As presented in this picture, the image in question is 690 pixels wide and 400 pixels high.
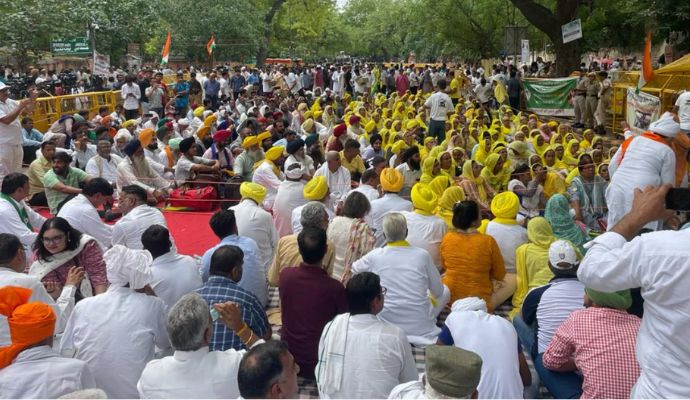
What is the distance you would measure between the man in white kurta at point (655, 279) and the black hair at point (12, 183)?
16.0 feet

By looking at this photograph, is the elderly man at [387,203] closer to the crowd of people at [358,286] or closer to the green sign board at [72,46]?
the crowd of people at [358,286]

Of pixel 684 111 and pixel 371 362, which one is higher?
pixel 684 111

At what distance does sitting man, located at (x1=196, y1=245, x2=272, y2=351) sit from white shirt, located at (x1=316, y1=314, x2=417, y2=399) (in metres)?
0.76

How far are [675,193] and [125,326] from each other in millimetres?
2815

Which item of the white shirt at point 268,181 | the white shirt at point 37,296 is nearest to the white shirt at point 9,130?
the white shirt at point 268,181

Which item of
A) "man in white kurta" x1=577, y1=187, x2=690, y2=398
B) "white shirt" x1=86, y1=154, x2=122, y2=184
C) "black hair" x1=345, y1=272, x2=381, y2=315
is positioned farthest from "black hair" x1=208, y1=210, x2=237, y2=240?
"white shirt" x1=86, y1=154, x2=122, y2=184

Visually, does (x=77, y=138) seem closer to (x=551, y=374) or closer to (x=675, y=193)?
(x=551, y=374)

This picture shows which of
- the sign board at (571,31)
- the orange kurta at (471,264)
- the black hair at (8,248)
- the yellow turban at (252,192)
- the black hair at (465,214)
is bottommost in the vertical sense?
the orange kurta at (471,264)

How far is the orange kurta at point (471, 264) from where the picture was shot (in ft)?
16.9

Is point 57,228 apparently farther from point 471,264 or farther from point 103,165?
point 103,165

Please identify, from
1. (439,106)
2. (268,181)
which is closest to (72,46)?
(439,106)

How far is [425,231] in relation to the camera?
575 cm

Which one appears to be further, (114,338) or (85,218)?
(85,218)

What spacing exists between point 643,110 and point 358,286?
39.4 ft
